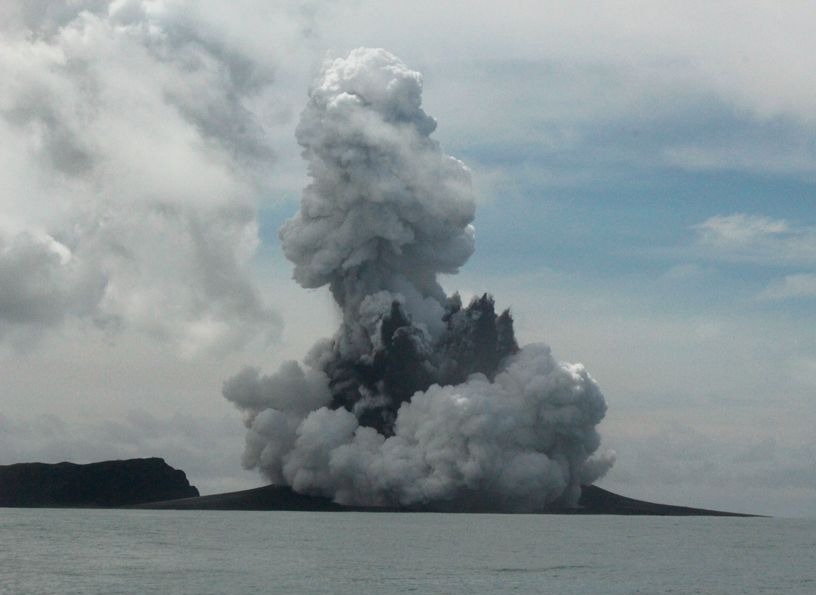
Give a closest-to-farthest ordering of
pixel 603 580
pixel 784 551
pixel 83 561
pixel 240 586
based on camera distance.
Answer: pixel 240 586 < pixel 603 580 < pixel 83 561 < pixel 784 551

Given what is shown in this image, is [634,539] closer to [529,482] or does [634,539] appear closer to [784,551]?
[784,551]

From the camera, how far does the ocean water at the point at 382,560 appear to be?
9331cm

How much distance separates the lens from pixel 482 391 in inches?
7584

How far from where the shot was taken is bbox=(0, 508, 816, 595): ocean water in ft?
306

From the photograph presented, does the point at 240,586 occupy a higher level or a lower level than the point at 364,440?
lower

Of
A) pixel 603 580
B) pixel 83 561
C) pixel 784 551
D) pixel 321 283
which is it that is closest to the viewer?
pixel 603 580

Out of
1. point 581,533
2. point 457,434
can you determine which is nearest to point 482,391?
point 457,434

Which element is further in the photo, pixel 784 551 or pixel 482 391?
pixel 482 391

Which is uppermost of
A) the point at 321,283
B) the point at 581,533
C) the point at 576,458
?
the point at 321,283

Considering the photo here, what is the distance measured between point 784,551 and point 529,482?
44.5 metres

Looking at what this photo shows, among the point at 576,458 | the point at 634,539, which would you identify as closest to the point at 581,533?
the point at 634,539

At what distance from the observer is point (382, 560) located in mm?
114188

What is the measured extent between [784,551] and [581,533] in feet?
91.6

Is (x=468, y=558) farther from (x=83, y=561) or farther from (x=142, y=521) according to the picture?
(x=142, y=521)
